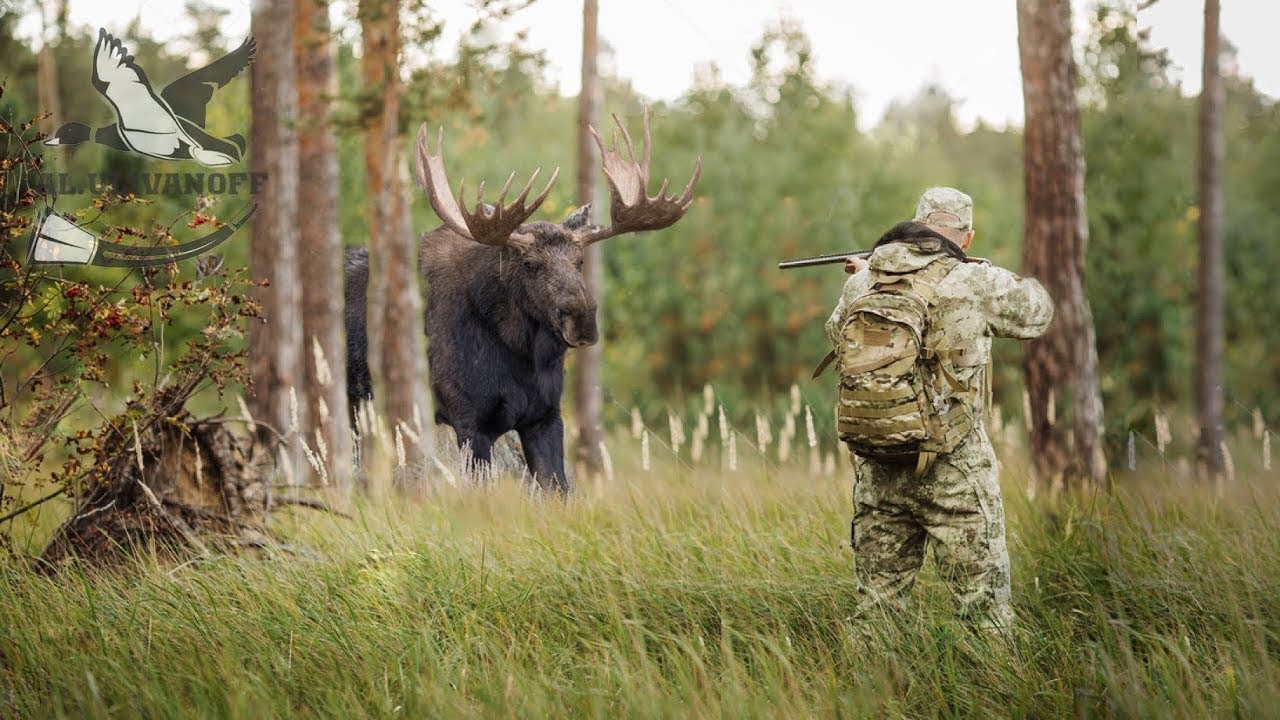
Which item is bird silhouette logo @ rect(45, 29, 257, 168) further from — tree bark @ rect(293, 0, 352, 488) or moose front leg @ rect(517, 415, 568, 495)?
moose front leg @ rect(517, 415, 568, 495)

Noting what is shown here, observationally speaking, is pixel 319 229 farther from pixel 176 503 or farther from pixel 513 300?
pixel 176 503

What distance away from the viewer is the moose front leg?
7.90 m

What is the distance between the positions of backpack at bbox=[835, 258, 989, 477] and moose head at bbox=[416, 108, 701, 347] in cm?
271

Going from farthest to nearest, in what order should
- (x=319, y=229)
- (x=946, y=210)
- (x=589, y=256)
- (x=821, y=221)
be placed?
(x=821, y=221) < (x=319, y=229) < (x=589, y=256) < (x=946, y=210)

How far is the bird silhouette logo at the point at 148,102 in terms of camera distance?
259 inches

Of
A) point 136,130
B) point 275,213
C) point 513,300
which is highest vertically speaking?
point 136,130

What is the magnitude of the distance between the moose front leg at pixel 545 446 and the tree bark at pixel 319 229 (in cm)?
183

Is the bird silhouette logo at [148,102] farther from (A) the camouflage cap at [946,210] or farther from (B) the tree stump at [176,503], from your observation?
(A) the camouflage cap at [946,210]

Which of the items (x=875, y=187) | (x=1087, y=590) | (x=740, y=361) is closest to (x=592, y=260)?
(x=1087, y=590)

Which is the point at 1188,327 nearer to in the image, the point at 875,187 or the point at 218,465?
the point at 875,187

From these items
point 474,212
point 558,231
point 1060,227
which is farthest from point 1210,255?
point 474,212

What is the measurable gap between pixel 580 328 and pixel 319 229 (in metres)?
3.33

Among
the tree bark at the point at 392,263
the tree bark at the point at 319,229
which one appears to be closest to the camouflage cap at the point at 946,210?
the tree bark at the point at 392,263

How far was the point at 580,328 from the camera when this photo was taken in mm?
7129
